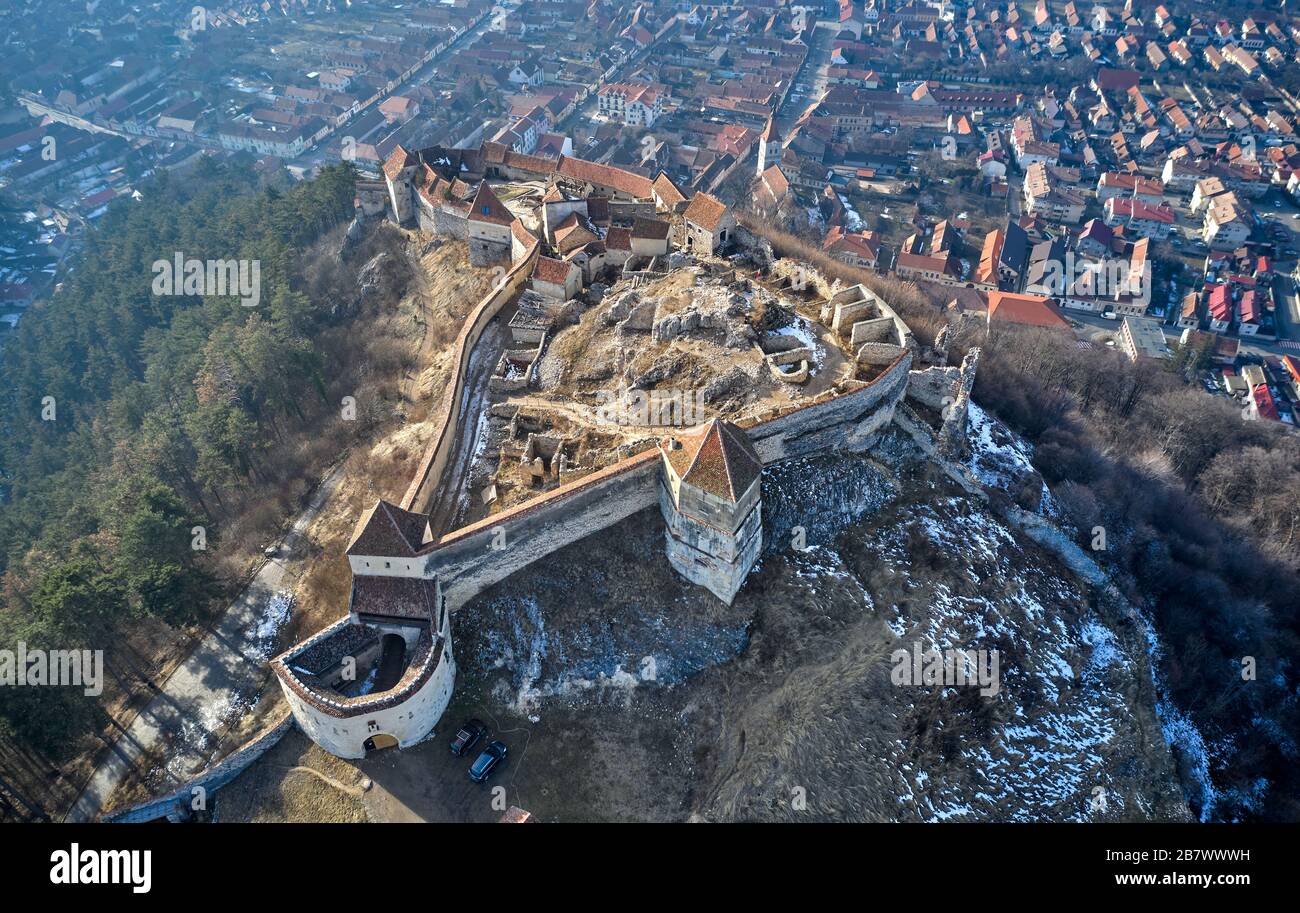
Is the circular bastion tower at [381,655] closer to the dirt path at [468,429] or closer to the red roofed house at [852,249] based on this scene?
the dirt path at [468,429]

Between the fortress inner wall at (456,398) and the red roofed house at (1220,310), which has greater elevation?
the fortress inner wall at (456,398)

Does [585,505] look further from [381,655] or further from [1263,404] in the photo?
[1263,404]

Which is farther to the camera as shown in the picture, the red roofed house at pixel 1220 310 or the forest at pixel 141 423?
the red roofed house at pixel 1220 310

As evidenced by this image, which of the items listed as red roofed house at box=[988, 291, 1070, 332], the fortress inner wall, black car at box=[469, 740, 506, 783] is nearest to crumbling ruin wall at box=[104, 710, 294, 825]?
black car at box=[469, 740, 506, 783]

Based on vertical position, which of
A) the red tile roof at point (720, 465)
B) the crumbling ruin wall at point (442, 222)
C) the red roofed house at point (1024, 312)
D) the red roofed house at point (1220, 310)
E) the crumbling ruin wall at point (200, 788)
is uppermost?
the red tile roof at point (720, 465)

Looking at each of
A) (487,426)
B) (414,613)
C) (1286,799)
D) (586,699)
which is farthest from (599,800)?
(1286,799)

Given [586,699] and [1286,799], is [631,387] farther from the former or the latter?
[1286,799]

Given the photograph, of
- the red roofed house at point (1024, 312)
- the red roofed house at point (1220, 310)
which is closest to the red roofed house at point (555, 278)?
the red roofed house at point (1024, 312)
